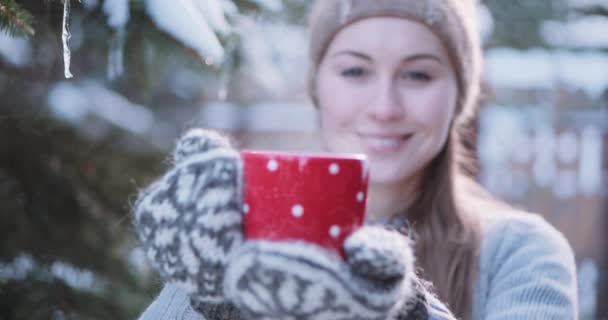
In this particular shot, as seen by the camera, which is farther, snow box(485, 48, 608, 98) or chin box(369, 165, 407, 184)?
snow box(485, 48, 608, 98)

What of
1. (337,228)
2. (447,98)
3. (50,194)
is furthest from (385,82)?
(50,194)

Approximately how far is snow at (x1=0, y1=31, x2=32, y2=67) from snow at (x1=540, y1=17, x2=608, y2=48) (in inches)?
71.5

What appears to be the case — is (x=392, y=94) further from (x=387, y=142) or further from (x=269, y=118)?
(x=269, y=118)

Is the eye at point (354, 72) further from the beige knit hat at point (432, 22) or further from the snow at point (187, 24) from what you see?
the snow at point (187, 24)

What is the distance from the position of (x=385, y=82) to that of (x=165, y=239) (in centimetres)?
66

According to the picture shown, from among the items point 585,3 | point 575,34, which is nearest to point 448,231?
point 585,3

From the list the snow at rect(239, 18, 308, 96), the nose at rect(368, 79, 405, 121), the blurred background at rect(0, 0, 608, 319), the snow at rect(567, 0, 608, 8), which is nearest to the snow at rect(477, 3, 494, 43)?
the blurred background at rect(0, 0, 608, 319)

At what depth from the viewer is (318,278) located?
60 centimetres

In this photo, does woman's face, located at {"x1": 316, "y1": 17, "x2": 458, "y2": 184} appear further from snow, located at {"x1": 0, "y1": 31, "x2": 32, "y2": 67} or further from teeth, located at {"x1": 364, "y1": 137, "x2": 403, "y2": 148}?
snow, located at {"x1": 0, "y1": 31, "x2": 32, "y2": 67}

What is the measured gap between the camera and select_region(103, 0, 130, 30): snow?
95 centimetres

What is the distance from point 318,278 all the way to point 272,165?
125mm

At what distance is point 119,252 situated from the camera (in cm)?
152

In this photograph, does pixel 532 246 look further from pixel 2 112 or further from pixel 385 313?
pixel 2 112

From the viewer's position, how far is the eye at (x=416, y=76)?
3.97 ft
